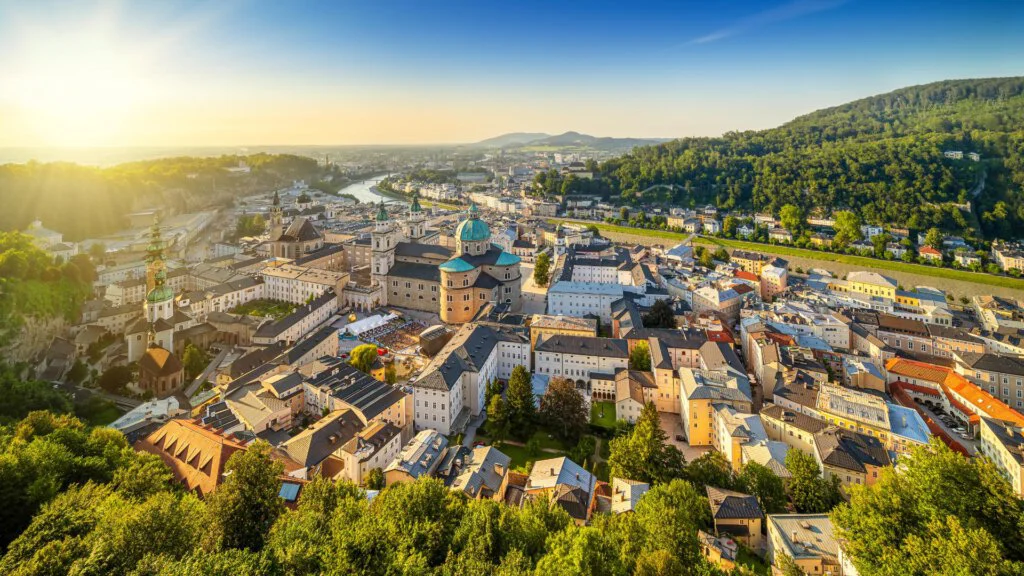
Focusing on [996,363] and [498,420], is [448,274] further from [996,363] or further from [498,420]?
[996,363]

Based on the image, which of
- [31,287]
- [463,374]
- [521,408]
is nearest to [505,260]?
[463,374]

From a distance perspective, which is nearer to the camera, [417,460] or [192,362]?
[417,460]

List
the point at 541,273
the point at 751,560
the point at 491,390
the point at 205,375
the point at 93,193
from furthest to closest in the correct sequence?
1. the point at 93,193
2. the point at 541,273
3. the point at 205,375
4. the point at 491,390
5. the point at 751,560

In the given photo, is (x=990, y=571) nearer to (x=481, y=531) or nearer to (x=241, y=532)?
(x=481, y=531)

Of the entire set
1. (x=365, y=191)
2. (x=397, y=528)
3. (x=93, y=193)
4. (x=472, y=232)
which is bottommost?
(x=397, y=528)

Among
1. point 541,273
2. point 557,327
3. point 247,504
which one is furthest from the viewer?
point 541,273

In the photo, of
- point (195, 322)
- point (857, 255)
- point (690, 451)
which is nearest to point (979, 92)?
point (857, 255)

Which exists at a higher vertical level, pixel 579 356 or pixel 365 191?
pixel 365 191

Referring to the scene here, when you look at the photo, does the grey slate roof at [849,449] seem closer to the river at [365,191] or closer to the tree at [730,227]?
the tree at [730,227]
